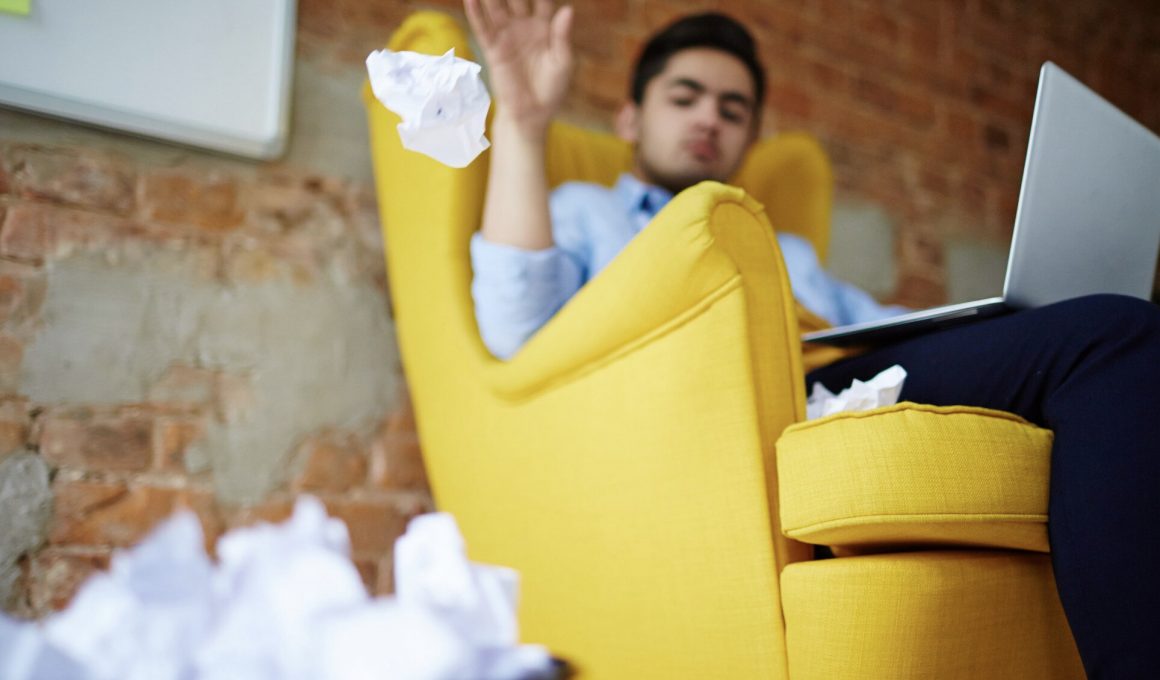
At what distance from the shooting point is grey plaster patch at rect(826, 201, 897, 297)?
7.50ft

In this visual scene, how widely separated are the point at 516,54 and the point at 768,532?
675 mm

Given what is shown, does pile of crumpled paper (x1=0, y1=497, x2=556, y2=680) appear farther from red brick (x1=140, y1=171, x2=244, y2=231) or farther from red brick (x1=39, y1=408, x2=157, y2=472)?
red brick (x1=140, y1=171, x2=244, y2=231)

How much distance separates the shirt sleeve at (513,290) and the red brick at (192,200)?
47 centimetres

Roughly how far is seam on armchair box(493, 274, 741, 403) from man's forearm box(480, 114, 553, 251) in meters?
0.21

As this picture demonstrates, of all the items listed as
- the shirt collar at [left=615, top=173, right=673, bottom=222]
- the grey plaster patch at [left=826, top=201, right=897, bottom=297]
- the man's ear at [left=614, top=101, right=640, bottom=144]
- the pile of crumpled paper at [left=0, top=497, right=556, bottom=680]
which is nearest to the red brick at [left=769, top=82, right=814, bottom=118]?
the grey plaster patch at [left=826, top=201, right=897, bottom=297]

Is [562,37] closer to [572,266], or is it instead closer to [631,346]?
[572,266]

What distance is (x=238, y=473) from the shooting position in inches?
55.9

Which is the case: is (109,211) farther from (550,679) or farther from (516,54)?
(550,679)

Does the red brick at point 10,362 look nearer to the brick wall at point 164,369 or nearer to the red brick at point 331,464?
the brick wall at point 164,369

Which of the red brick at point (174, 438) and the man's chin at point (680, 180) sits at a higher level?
the man's chin at point (680, 180)

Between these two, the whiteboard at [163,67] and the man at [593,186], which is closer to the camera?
the man at [593,186]

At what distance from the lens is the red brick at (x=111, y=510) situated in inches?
50.4

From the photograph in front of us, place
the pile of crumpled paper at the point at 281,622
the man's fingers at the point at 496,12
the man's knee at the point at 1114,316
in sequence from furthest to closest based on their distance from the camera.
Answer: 1. the man's fingers at the point at 496,12
2. the man's knee at the point at 1114,316
3. the pile of crumpled paper at the point at 281,622

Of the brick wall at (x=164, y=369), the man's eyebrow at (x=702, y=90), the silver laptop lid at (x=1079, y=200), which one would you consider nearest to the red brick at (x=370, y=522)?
the brick wall at (x=164, y=369)
